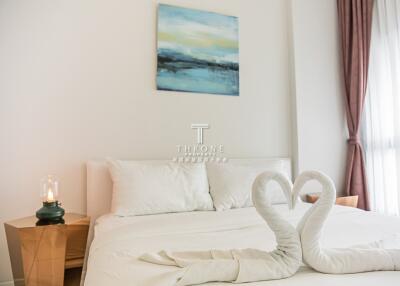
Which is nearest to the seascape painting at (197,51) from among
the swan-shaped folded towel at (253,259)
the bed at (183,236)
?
the bed at (183,236)

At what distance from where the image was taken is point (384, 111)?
2783mm

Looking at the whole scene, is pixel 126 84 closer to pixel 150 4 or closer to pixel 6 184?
pixel 150 4

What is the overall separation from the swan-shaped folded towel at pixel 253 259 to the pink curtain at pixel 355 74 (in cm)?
229

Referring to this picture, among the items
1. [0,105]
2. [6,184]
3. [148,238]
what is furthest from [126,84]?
[148,238]

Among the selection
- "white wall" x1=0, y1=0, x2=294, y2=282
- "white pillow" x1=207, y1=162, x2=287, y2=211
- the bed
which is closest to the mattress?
the bed

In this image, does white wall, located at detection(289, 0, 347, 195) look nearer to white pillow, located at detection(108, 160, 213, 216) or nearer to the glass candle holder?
white pillow, located at detection(108, 160, 213, 216)

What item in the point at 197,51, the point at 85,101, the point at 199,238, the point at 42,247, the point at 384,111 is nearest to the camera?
the point at 199,238

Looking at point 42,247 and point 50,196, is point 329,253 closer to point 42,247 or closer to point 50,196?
point 42,247

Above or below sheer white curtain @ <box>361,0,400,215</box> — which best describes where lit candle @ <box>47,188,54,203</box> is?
below

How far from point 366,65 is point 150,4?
7.07ft

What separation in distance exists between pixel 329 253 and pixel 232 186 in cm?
126

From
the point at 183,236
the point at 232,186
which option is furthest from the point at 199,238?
the point at 232,186

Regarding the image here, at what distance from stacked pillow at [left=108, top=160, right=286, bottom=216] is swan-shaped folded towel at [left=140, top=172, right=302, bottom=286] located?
0.93 metres

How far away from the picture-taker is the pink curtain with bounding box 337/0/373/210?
2.89 metres
